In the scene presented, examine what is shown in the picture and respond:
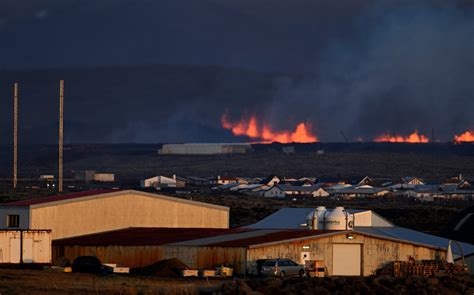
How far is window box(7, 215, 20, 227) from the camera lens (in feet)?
171

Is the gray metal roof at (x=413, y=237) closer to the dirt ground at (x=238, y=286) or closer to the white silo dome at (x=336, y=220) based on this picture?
the white silo dome at (x=336, y=220)

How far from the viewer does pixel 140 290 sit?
34.2 metres

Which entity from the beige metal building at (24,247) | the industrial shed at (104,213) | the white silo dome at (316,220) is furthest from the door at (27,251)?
the white silo dome at (316,220)

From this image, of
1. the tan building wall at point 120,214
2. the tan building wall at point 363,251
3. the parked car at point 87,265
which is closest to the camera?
the parked car at point 87,265

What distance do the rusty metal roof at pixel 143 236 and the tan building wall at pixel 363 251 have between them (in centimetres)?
407

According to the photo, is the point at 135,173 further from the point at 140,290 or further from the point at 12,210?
the point at 140,290

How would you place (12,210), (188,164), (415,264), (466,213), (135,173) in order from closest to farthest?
(415,264), (12,210), (466,213), (135,173), (188,164)

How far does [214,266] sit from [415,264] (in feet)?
24.9

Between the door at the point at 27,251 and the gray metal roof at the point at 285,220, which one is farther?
the gray metal roof at the point at 285,220

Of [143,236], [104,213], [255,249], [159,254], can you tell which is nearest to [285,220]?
[104,213]

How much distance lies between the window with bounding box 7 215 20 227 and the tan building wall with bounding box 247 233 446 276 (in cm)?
1052

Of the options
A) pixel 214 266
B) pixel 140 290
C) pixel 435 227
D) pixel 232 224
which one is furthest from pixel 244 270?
pixel 435 227

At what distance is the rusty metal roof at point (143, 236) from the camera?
50.4m

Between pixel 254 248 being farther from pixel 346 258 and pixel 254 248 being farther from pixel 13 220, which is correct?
pixel 13 220
